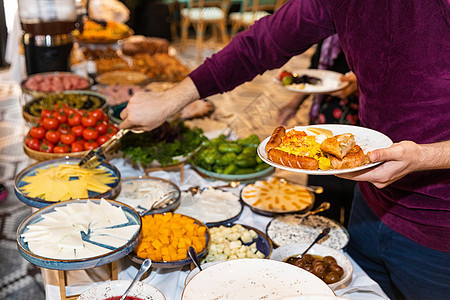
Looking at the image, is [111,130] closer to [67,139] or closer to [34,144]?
[67,139]

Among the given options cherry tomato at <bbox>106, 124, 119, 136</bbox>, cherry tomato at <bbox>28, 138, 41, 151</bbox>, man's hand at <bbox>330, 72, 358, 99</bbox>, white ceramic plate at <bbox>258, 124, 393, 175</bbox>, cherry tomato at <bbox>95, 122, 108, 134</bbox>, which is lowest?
cherry tomato at <bbox>28, 138, 41, 151</bbox>

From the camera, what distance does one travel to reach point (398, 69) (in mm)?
1320

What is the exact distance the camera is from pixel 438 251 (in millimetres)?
1410

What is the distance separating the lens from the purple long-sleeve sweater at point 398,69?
1.26 metres

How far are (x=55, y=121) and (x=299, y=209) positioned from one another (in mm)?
1147

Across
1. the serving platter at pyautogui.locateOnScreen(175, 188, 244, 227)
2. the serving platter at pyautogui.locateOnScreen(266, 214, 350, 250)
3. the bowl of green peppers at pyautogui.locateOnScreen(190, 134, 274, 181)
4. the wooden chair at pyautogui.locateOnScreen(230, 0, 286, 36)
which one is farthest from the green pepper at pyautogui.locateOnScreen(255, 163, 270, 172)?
the wooden chair at pyautogui.locateOnScreen(230, 0, 286, 36)

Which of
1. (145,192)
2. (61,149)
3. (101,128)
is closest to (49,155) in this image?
(61,149)

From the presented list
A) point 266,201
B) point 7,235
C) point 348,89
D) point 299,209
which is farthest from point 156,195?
point 7,235

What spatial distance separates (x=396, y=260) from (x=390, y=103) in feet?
1.69

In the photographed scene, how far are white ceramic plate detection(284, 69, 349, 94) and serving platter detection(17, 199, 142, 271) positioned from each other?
3.68ft

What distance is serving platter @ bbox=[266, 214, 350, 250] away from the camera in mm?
1610

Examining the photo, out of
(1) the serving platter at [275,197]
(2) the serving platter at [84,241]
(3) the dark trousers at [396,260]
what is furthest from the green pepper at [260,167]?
(2) the serving platter at [84,241]

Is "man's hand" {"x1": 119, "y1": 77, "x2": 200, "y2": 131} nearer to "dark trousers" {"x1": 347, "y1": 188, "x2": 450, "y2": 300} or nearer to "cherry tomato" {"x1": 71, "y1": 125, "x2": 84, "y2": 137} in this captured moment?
"cherry tomato" {"x1": 71, "y1": 125, "x2": 84, "y2": 137}

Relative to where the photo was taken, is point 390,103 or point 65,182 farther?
point 65,182
